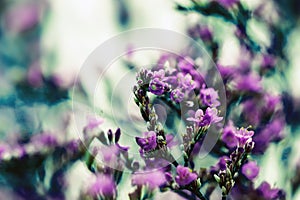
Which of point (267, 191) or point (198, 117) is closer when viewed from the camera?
point (198, 117)

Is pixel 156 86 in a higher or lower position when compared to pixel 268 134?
higher

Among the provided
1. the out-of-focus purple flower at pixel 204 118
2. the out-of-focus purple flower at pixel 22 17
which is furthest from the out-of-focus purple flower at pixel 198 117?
the out-of-focus purple flower at pixel 22 17

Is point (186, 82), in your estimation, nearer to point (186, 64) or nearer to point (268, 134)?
point (186, 64)

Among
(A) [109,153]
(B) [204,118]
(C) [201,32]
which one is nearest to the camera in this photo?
(B) [204,118]

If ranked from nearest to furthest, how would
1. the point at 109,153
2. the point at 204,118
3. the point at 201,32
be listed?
the point at 204,118 → the point at 109,153 → the point at 201,32

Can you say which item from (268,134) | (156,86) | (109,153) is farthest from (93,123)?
(268,134)

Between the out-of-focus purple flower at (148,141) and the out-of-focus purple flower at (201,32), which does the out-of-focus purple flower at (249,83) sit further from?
the out-of-focus purple flower at (148,141)

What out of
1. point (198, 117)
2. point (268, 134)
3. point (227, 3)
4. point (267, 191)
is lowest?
point (267, 191)

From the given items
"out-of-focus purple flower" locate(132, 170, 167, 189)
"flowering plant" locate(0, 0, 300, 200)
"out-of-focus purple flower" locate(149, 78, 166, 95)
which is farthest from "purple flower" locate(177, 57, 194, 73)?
"out-of-focus purple flower" locate(132, 170, 167, 189)
